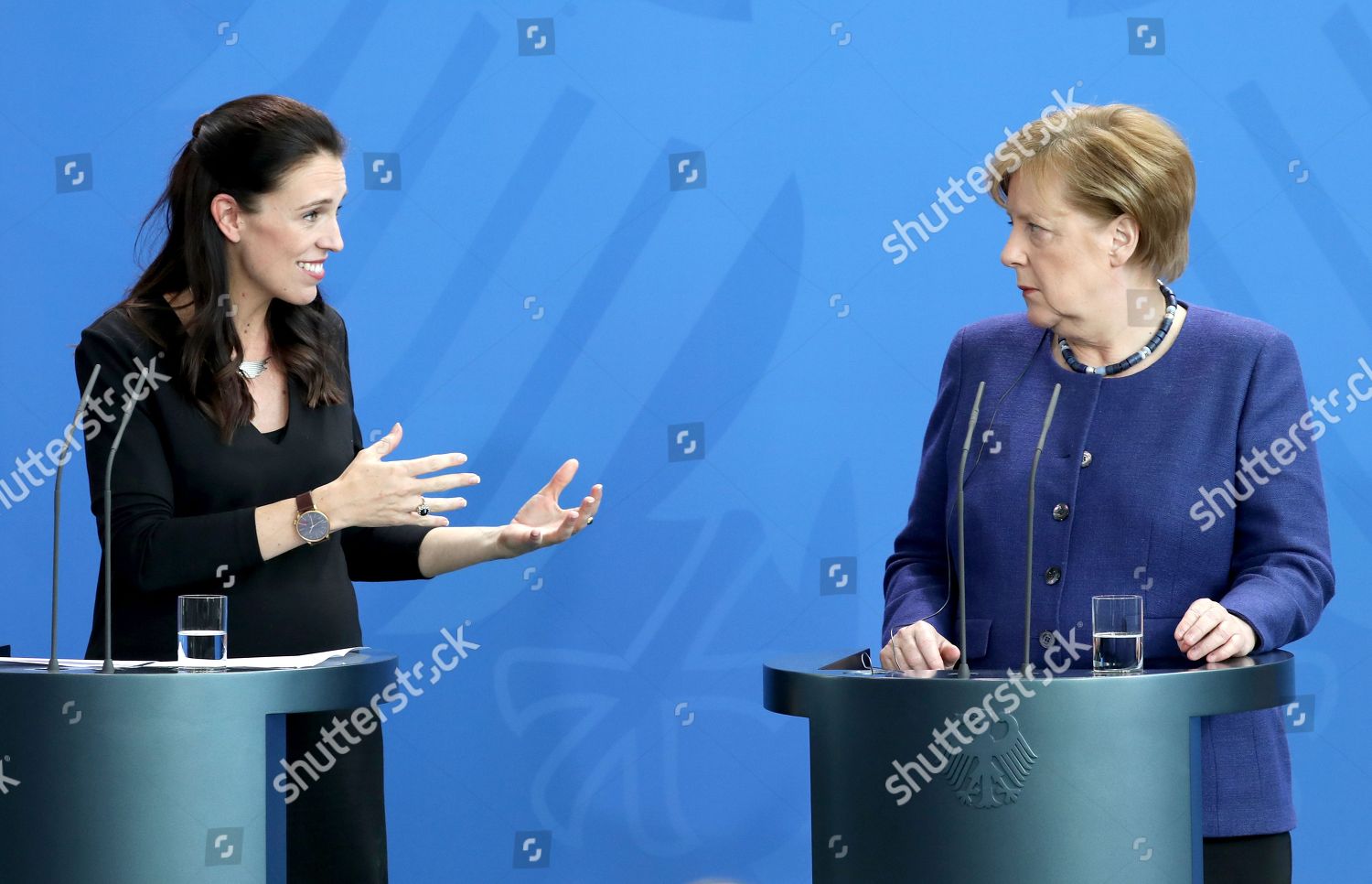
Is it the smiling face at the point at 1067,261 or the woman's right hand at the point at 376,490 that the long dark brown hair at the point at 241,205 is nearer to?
the woman's right hand at the point at 376,490

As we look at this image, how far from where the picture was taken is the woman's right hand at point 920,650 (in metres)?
1.99

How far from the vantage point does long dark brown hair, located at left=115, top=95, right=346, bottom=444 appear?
2.41 m

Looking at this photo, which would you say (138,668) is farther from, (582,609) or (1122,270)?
(582,609)

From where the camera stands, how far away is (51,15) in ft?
11.8

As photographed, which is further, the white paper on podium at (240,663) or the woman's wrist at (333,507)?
the woman's wrist at (333,507)

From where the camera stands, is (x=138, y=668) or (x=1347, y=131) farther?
(x=1347, y=131)

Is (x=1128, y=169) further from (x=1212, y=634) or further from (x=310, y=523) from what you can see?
(x=310, y=523)

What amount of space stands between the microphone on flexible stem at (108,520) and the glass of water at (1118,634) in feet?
3.86

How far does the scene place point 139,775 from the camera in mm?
1840

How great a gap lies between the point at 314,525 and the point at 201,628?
0.88 feet

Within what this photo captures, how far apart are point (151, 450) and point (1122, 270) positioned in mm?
1399

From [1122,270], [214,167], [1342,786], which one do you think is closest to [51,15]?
[214,167]

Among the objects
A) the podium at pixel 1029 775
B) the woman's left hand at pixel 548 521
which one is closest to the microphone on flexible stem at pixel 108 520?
the woman's left hand at pixel 548 521

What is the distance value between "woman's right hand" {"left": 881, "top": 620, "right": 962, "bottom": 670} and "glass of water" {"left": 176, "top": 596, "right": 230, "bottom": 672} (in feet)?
2.83
